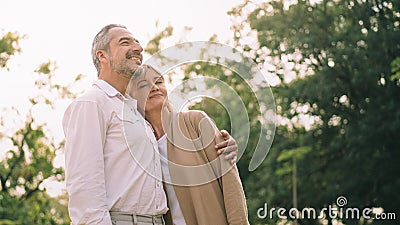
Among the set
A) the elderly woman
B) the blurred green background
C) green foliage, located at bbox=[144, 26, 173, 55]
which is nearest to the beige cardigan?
the elderly woman

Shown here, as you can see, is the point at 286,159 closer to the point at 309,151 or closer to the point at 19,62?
the point at 309,151

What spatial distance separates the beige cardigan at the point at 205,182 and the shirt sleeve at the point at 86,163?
0.38 meters

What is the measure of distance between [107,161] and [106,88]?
301mm

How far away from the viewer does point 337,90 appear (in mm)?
16906

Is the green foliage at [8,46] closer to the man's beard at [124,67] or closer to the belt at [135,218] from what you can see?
the man's beard at [124,67]

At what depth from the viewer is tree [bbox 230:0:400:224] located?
16.2m

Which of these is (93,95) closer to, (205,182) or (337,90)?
(205,182)

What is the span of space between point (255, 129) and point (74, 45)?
17.6ft

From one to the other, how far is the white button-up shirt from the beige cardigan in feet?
0.46

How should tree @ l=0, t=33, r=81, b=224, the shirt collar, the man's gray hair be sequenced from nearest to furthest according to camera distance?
the shirt collar, the man's gray hair, tree @ l=0, t=33, r=81, b=224

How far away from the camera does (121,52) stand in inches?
101

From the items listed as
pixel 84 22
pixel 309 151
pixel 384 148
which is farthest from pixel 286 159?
pixel 84 22

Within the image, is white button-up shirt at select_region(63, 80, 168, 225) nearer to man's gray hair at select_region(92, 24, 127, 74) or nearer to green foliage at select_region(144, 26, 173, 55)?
man's gray hair at select_region(92, 24, 127, 74)

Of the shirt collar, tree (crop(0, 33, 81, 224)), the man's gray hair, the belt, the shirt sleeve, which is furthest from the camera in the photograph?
tree (crop(0, 33, 81, 224))
